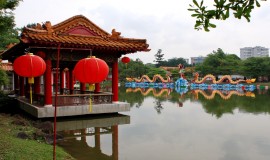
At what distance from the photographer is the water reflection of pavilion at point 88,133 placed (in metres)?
7.07

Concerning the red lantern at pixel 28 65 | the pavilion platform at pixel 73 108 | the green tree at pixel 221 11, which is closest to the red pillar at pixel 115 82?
the pavilion platform at pixel 73 108

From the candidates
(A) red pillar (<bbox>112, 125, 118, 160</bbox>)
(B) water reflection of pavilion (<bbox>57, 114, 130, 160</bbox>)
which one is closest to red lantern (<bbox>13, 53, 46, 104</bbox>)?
(B) water reflection of pavilion (<bbox>57, 114, 130, 160</bbox>)

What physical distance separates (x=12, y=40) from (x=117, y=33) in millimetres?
14042

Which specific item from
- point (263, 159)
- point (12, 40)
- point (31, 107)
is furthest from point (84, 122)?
point (12, 40)

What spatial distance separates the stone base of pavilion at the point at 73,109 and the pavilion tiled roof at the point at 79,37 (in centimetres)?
250

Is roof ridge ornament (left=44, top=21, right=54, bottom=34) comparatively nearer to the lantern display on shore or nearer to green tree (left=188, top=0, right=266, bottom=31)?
the lantern display on shore

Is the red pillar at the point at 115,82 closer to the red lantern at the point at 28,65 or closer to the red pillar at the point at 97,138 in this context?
the red pillar at the point at 97,138

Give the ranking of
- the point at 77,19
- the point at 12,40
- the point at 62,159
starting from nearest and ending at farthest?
1. the point at 62,159
2. the point at 77,19
3. the point at 12,40

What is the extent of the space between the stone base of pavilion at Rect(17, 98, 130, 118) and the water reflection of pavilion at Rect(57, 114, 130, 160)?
0.94 feet

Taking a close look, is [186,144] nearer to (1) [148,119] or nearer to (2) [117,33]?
(1) [148,119]

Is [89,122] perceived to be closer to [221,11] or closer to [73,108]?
[73,108]

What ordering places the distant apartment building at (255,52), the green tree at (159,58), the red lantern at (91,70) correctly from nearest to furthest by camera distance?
the red lantern at (91,70) → the green tree at (159,58) → the distant apartment building at (255,52)

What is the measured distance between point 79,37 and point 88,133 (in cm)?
431

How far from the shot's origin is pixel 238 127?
34.9 ft
